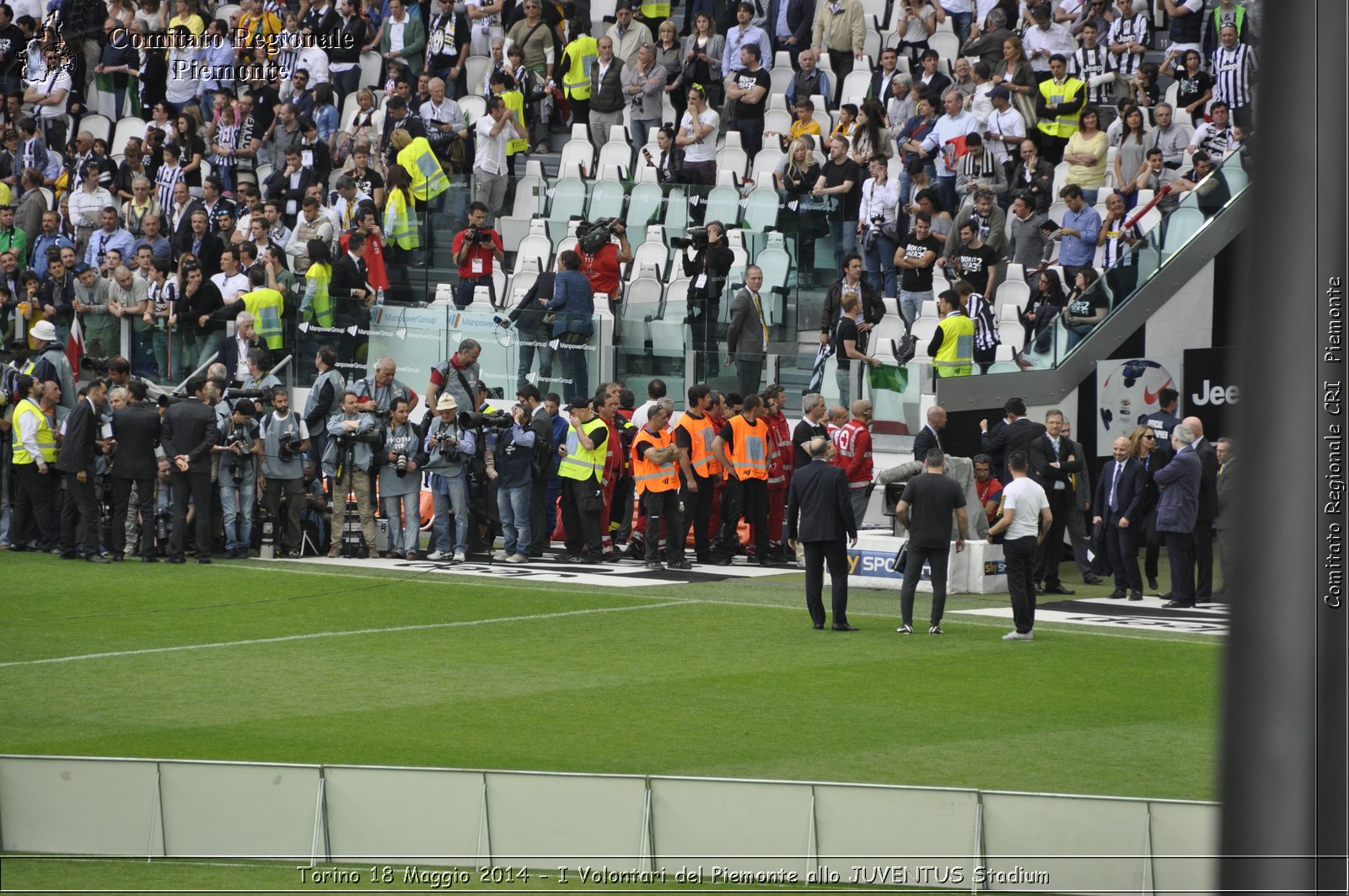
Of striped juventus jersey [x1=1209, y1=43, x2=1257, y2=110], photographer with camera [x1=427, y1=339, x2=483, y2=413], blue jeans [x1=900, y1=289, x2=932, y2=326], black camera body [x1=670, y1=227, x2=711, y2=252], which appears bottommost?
photographer with camera [x1=427, y1=339, x2=483, y2=413]

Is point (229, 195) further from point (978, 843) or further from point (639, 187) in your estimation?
point (978, 843)

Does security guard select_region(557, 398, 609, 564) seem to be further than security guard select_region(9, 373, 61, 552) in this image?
No

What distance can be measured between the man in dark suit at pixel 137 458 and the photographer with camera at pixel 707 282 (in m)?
6.86

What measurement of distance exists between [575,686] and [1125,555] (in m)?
7.78

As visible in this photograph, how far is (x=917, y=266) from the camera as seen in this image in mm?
23547

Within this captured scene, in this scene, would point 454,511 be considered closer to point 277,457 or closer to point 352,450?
point 352,450

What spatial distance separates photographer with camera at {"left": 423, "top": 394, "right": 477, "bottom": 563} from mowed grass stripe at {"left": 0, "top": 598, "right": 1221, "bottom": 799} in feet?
14.7

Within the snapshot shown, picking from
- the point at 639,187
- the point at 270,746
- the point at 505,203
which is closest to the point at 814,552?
the point at 270,746

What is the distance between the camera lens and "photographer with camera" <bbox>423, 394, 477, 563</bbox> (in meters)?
20.4

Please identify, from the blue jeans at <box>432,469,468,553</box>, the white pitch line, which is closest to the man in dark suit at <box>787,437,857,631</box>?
the white pitch line

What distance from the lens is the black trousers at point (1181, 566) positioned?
17844mm

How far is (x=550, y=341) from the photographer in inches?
899

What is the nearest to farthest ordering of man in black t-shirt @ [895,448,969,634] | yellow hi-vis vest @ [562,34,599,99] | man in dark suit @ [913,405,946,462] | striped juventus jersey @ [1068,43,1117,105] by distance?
man in black t-shirt @ [895,448,969,634] → man in dark suit @ [913,405,946,462] → striped juventus jersey @ [1068,43,1117,105] → yellow hi-vis vest @ [562,34,599,99]

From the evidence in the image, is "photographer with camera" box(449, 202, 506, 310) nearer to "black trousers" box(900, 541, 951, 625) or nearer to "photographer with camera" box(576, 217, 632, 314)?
"photographer with camera" box(576, 217, 632, 314)
